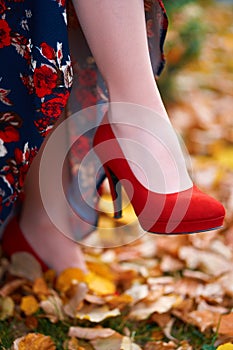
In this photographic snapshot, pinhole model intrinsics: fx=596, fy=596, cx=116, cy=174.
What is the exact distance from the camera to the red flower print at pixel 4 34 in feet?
3.67

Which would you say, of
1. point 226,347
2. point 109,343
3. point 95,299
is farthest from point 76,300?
point 226,347

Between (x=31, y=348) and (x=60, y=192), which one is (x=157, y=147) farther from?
(x=31, y=348)

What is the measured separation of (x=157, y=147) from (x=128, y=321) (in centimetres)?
42

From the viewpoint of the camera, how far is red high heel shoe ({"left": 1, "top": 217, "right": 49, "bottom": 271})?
151cm

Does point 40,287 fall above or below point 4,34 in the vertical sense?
below

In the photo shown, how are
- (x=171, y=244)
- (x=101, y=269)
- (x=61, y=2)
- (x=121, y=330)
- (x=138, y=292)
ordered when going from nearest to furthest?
(x=61, y=2) < (x=121, y=330) < (x=138, y=292) < (x=101, y=269) < (x=171, y=244)

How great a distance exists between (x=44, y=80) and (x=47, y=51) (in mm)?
53

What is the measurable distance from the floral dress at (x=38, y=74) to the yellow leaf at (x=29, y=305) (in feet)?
0.64

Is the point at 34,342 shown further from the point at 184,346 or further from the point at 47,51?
the point at 47,51

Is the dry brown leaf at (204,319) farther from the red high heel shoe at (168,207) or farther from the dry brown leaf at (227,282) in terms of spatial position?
the red high heel shoe at (168,207)

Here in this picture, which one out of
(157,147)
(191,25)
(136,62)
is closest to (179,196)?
(157,147)

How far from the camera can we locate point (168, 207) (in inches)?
44.5

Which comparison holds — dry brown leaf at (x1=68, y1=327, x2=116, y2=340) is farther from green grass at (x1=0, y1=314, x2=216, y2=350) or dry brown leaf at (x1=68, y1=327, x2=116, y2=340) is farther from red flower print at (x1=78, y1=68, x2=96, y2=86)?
red flower print at (x1=78, y1=68, x2=96, y2=86)

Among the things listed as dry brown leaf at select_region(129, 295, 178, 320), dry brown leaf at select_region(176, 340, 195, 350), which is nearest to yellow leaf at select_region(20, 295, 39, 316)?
dry brown leaf at select_region(129, 295, 178, 320)
